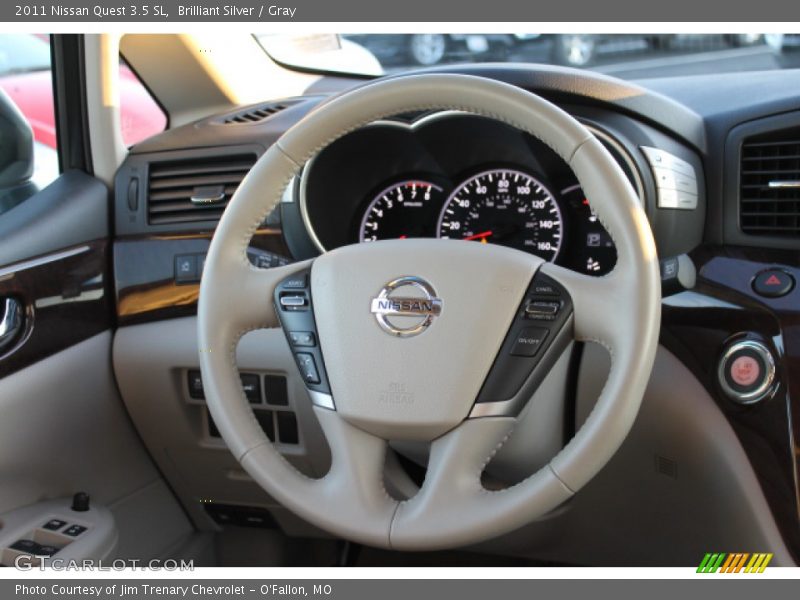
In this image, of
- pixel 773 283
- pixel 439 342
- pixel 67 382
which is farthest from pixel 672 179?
pixel 67 382

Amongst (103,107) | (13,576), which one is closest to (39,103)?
(103,107)

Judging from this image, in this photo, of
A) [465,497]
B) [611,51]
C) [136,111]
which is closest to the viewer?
[465,497]

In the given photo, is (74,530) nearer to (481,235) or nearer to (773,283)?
(481,235)

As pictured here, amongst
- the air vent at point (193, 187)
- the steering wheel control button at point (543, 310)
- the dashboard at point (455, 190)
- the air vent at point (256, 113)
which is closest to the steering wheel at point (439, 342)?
the steering wheel control button at point (543, 310)

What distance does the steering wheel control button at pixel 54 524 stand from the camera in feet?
5.94

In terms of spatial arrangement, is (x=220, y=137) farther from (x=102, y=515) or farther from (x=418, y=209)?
(x=102, y=515)

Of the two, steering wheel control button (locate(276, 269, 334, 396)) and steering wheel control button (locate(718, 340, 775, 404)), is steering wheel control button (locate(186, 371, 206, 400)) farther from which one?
steering wheel control button (locate(718, 340, 775, 404))

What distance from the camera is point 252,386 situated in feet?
6.25

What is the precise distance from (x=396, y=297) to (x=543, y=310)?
21 centimetres

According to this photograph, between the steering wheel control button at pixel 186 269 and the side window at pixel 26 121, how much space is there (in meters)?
0.39

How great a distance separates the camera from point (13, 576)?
160cm

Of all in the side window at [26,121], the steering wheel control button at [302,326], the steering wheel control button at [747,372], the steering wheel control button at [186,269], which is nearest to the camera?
the steering wheel control button at [302,326]

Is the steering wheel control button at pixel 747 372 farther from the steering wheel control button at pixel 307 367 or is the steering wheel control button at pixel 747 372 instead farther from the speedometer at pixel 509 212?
the steering wheel control button at pixel 307 367

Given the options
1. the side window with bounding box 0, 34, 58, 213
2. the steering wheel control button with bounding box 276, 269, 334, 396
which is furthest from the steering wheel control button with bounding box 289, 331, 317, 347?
the side window with bounding box 0, 34, 58, 213
